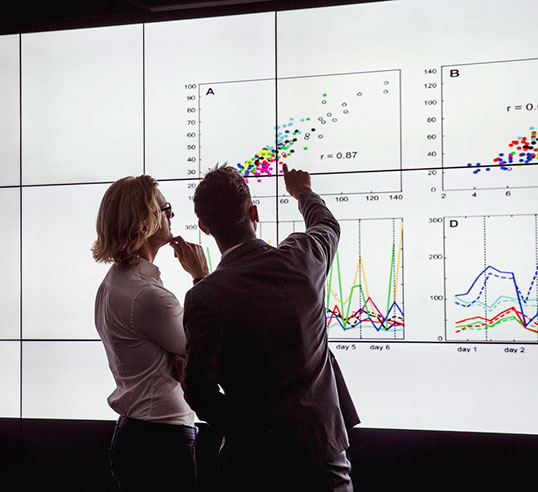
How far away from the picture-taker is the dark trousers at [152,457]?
5.90 ft

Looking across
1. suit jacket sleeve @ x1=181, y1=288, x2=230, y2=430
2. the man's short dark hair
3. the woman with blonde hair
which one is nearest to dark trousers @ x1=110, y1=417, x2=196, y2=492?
the woman with blonde hair

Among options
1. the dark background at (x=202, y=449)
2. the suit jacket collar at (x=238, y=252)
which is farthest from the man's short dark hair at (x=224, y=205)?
the dark background at (x=202, y=449)

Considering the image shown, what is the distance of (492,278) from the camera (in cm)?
266

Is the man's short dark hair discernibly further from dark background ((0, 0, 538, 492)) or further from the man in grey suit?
dark background ((0, 0, 538, 492))

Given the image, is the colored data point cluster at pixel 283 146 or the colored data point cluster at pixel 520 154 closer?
the colored data point cluster at pixel 520 154

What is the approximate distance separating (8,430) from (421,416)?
1.95 meters

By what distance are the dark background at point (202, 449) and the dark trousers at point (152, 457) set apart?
3.34ft

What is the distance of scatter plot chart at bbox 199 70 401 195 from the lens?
9.17 feet

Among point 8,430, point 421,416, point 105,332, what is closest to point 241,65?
point 105,332

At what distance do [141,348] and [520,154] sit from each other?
172cm

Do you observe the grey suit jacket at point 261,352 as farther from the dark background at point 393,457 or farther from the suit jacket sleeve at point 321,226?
the dark background at point 393,457

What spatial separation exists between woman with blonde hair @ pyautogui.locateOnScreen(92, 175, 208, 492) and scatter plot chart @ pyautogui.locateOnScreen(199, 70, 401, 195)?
3.42 feet

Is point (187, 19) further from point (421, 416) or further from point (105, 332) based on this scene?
point (421, 416)

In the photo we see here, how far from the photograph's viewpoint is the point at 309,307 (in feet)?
5.37
